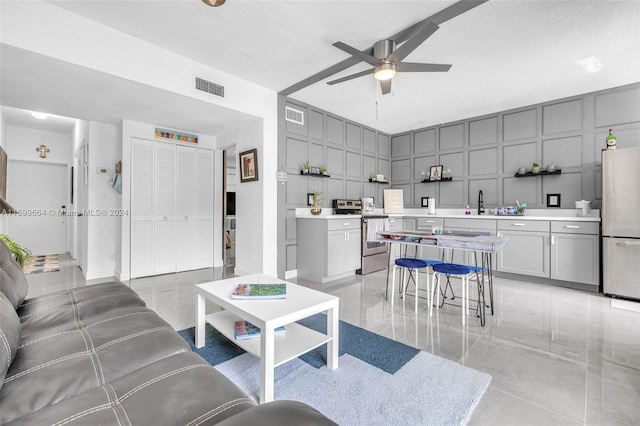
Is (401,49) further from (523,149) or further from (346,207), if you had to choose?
(523,149)

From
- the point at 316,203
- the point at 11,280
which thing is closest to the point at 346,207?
the point at 316,203

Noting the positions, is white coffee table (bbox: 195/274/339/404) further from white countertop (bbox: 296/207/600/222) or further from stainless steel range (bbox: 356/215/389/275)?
stainless steel range (bbox: 356/215/389/275)

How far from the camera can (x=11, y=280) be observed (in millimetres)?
1590

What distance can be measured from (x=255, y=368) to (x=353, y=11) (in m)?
2.93

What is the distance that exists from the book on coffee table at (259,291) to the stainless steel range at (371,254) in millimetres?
2589

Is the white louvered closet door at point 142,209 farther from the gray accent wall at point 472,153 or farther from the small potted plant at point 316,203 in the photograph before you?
the small potted plant at point 316,203

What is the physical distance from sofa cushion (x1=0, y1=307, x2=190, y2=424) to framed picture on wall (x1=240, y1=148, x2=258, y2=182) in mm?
2951

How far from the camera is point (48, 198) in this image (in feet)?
21.5

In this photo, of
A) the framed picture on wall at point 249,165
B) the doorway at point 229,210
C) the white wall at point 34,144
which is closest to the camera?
the framed picture on wall at point 249,165

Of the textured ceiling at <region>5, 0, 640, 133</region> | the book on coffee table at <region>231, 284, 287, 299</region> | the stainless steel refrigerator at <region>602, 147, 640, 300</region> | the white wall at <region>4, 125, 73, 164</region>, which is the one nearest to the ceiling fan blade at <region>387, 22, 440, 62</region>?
the textured ceiling at <region>5, 0, 640, 133</region>

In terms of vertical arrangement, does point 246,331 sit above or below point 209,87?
below

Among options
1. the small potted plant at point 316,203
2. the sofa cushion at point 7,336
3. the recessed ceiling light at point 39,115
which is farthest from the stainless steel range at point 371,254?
the recessed ceiling light at point 39,115

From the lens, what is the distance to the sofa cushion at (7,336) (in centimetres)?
94

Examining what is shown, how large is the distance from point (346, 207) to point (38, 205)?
6923 millimetres
